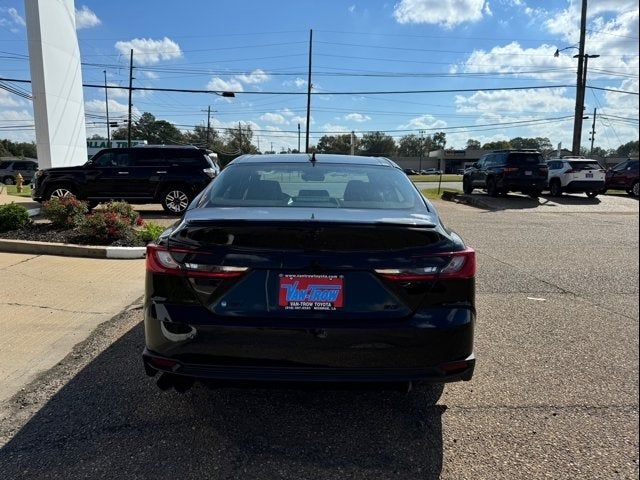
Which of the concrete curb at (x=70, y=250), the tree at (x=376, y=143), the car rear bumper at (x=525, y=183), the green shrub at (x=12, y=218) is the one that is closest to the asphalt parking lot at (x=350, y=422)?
the concrete curb at (x=70, y=250)

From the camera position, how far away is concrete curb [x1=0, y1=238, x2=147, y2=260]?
787 centimetres

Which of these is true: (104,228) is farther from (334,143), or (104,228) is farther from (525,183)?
(334,143)

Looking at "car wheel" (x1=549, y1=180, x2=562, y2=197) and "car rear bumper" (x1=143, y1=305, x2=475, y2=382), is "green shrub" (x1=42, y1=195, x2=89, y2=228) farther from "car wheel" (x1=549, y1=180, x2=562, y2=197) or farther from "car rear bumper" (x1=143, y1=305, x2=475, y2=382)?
"car wheel" (x1=549, y1=180, x2=562, y2=197)

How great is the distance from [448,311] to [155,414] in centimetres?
191

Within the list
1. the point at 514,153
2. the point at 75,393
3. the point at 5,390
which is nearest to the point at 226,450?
the point at 75,393

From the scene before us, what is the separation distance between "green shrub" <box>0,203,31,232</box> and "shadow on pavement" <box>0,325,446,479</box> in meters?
6.41

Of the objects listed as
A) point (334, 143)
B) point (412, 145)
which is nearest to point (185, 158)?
point (334, 143)

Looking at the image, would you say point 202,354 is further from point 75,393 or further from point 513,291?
point 513,291

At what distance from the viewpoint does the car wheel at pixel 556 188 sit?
67.9 feet

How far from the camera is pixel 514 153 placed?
744 inches

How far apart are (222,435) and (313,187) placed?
1794 millimetres

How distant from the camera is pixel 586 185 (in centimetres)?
2009

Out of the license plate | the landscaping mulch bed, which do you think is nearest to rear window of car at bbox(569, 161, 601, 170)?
the landscaping mulch bed

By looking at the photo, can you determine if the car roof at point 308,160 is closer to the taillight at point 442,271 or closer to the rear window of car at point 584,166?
the taillight at point 442,271
